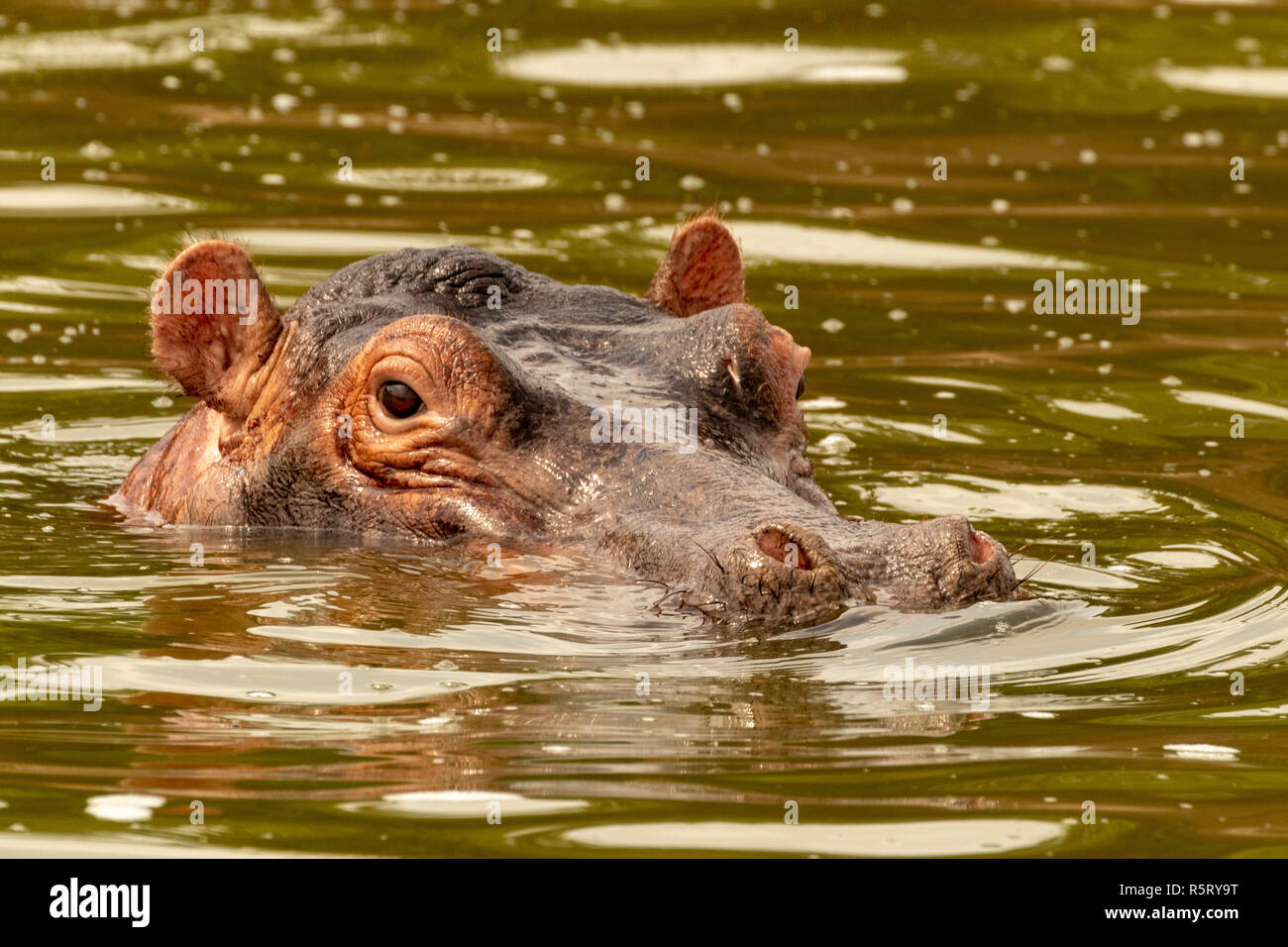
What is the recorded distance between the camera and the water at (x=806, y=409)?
6480mm

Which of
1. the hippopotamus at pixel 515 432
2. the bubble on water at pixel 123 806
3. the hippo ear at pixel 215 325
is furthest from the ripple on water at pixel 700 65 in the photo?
the bubble on water at pixel 123 806

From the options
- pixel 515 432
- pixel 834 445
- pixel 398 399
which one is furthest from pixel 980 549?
pixel 834 445

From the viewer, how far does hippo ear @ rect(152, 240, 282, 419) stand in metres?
9.70

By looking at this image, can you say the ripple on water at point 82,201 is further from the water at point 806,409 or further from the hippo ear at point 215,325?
the hippo ear at point 215,325

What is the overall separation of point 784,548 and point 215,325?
328 centimetres

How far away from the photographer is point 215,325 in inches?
388

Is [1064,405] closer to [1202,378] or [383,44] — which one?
[1202,378]

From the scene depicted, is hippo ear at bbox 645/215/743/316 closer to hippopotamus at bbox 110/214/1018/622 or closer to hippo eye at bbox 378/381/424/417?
hippopotamus at bbox 110/214/1018/622

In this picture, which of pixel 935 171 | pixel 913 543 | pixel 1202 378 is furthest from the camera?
pixel 935 171

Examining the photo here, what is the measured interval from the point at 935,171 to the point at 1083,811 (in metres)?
13.2

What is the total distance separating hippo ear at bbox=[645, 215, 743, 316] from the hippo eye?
205cm

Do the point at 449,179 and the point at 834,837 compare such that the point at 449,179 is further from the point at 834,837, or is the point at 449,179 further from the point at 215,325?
the point at 834,837
